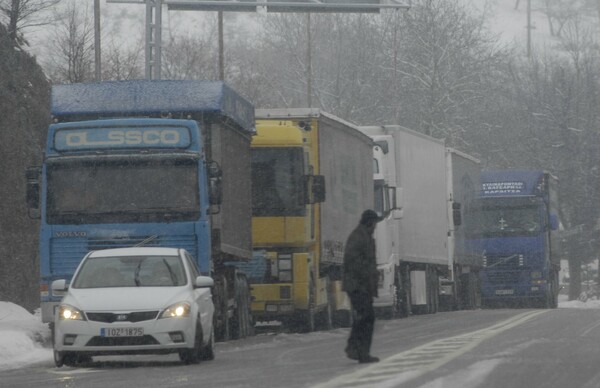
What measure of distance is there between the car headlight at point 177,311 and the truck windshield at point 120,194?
3808mm

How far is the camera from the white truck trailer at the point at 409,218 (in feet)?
118

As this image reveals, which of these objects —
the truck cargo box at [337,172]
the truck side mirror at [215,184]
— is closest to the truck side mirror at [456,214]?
the truck cargo box at [337,172]

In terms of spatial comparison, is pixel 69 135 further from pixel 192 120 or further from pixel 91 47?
pixel 91 47

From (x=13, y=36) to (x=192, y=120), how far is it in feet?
50.2

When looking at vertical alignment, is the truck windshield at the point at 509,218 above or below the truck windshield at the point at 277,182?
above

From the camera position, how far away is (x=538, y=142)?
79.3 metres

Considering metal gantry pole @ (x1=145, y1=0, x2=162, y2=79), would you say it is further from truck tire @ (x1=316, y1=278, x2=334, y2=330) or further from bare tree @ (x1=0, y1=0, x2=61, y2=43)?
truck tire @ (x1=316, y1=278, x2=334, y2=330)

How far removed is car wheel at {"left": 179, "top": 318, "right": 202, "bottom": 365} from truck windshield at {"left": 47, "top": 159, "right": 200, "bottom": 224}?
362 centimetres

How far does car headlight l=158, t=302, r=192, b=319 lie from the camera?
19.1 meters

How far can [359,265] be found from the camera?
17.7 metres

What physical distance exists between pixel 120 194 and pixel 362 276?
624cm

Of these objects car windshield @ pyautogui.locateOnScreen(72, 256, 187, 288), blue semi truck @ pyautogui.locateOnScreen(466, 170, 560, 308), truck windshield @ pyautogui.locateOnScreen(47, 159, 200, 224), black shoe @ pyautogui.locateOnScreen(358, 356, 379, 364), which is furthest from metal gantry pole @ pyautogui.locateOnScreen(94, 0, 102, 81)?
black shoe @ pyautogui.locateOnScreen(358, 356, 379, 364)

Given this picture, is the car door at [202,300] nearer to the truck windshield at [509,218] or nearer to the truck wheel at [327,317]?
the truck wheel at [327,317]

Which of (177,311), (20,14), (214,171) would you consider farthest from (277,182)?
(20,14)
